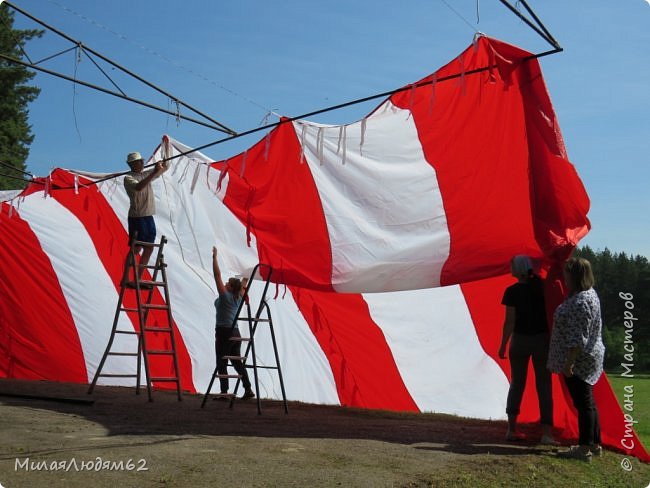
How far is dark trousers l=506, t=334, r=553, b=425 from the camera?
4.13m

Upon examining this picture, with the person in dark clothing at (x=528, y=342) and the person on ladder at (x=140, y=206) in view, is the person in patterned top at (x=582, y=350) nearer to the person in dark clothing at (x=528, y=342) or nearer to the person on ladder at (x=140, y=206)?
the person in dark clothing at (x=528, y=342)

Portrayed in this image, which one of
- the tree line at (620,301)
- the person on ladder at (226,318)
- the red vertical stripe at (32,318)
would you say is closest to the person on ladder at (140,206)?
the person on ladder at (226,318)

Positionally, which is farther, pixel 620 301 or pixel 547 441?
pixel 620 301

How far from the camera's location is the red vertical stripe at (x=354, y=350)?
246 inches

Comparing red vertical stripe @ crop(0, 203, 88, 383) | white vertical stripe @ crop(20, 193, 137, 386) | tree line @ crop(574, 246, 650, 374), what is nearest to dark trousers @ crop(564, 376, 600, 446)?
white vertical stripe @ crop(20, 193, 137, 386)

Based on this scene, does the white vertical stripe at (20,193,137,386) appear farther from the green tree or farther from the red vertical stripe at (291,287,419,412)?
the green tree

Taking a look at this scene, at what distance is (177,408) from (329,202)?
1.77 m

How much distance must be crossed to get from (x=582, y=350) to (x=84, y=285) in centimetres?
491

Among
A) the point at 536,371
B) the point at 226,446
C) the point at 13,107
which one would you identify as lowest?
the point at 226,446

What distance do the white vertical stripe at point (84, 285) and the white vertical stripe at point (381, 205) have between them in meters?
2.95

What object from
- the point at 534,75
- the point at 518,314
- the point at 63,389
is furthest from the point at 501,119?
the point at 63,389

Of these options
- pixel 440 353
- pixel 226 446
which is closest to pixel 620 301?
pixel 440 353

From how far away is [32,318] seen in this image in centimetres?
709

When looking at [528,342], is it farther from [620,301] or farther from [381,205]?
[620,301]
